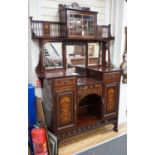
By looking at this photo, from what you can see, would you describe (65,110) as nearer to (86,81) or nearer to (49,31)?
(86,81)

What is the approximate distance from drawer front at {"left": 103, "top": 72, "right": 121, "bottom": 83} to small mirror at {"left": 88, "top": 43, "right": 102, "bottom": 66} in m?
0.45

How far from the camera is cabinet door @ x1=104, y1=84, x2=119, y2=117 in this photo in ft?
10.3

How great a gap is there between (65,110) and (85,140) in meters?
0.78

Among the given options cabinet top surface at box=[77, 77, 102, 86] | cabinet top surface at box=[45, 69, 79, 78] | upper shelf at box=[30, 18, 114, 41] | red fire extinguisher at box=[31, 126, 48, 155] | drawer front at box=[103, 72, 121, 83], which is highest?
upper shelf at box=[30, 18, 114, 41]

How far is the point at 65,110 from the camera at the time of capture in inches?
105

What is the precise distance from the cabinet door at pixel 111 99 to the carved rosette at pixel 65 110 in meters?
0.74

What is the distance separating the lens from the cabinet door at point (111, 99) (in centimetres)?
314

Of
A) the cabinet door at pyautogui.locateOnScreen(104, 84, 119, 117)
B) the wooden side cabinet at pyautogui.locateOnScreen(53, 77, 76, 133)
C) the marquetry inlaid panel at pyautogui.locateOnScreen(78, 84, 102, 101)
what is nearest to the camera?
the wooden side cabinet at pyautogui.locateOnScreen(53, 77, 76, 133)

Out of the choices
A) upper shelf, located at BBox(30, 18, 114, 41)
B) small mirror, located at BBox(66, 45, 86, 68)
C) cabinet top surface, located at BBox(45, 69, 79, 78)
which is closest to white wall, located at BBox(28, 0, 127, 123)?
upper shelf, located at BBox(30, 18, 114, 41)

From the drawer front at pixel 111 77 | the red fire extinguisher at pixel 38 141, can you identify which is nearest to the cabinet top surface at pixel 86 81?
the drawer front at pixel 111 77

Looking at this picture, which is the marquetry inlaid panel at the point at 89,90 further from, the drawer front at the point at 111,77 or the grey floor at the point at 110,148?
the grey floor at the point at 110,148

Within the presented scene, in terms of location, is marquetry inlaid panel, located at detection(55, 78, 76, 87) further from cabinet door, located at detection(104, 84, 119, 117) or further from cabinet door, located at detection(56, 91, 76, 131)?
cabinet door, located at detection(104, 84, 119, 117)
